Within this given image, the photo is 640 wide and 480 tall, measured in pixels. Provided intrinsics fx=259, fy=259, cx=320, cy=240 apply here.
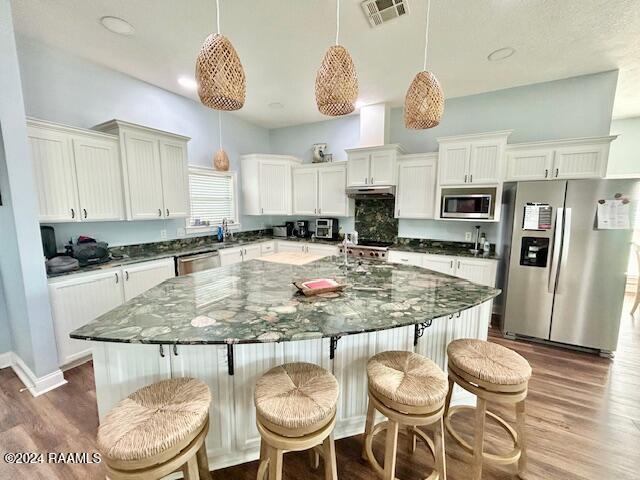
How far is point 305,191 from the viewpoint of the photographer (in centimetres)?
466

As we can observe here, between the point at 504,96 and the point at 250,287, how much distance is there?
4.07m

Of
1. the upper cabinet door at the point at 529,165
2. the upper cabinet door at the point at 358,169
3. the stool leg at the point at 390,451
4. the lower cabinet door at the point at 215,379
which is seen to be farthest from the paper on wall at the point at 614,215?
the lower cabinet door at the point at 215,379

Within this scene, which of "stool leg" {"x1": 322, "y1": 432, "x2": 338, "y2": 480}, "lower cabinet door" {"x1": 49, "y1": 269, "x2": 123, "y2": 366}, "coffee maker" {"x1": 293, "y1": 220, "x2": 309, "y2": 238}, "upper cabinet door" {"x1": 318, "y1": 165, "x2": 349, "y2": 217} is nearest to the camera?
"stool leg" {"x1": 322, "y1": 432, "x2": 338, "y2": 480}

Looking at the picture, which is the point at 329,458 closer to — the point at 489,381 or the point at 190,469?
the point at 190,469

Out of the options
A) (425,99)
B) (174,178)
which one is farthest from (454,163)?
(174,178)

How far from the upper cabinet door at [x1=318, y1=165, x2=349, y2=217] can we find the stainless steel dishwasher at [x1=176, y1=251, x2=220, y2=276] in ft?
6.32

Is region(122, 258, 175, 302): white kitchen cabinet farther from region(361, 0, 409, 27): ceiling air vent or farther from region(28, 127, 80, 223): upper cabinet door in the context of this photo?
region(361, 0, 409, 27): ceiling air vent

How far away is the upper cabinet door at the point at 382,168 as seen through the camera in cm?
379

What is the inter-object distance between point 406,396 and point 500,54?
A: 3.30 m

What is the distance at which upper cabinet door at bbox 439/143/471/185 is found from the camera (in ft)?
10.9

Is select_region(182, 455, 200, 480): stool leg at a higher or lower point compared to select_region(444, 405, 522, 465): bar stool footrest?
higher

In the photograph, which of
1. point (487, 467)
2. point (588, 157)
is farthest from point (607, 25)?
point (487, 467)

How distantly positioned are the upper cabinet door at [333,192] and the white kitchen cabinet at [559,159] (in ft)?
7.37

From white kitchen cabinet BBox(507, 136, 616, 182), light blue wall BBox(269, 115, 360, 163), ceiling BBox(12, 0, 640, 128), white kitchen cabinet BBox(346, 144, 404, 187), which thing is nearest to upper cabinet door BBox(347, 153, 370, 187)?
white kitchen cabinet BBox(346, 144, 404, 187)
